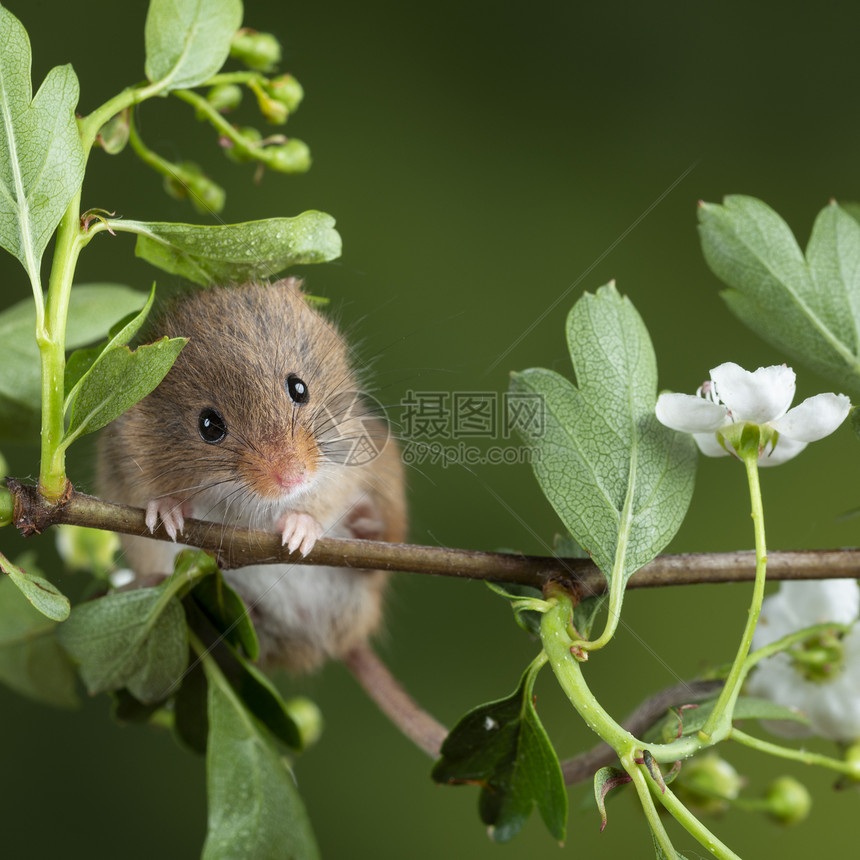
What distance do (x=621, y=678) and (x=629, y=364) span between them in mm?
2638

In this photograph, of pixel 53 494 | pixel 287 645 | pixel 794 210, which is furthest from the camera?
pixel 794 210

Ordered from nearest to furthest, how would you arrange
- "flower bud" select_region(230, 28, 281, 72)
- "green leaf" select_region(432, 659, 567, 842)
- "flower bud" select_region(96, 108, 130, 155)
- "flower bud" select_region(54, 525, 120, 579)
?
1. "green leaf" select_region(432, 659, 567, 842)
2. "flower bud" select_region(96, 108, 130, 155)
3. "flower bud" select_region(230, 28, 281, 72)
4. "flower bud" select_region(54, 525, 120, 579)

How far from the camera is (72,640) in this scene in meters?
1.41

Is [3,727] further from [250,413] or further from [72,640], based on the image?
[250,413]

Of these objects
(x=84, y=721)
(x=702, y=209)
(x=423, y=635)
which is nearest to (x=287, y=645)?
(x=702, y=209)

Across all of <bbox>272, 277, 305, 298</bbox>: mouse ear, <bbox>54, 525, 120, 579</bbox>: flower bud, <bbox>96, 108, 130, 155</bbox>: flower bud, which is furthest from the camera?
<bbox>54, 525, 120, 579</bbox>: flower bud

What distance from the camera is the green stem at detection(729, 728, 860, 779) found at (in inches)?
41.1

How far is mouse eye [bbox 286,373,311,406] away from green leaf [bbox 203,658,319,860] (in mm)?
428

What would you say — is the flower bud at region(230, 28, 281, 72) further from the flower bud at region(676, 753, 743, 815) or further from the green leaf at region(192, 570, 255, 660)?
the flower bud at region(676, 753, 743, 815)

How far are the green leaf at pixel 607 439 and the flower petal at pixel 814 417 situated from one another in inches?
5.2

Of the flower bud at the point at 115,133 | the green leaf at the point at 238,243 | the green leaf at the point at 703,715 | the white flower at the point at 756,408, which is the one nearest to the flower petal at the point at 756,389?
the white flower at the point at 756,408

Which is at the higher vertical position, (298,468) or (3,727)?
(298,468)

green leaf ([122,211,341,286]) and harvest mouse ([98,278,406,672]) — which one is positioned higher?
green leaf ([122,211,341,286])

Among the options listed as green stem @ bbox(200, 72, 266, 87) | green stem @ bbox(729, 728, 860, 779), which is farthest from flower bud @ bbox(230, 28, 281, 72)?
green stem @ bbox(729, 728, 860, 779)
